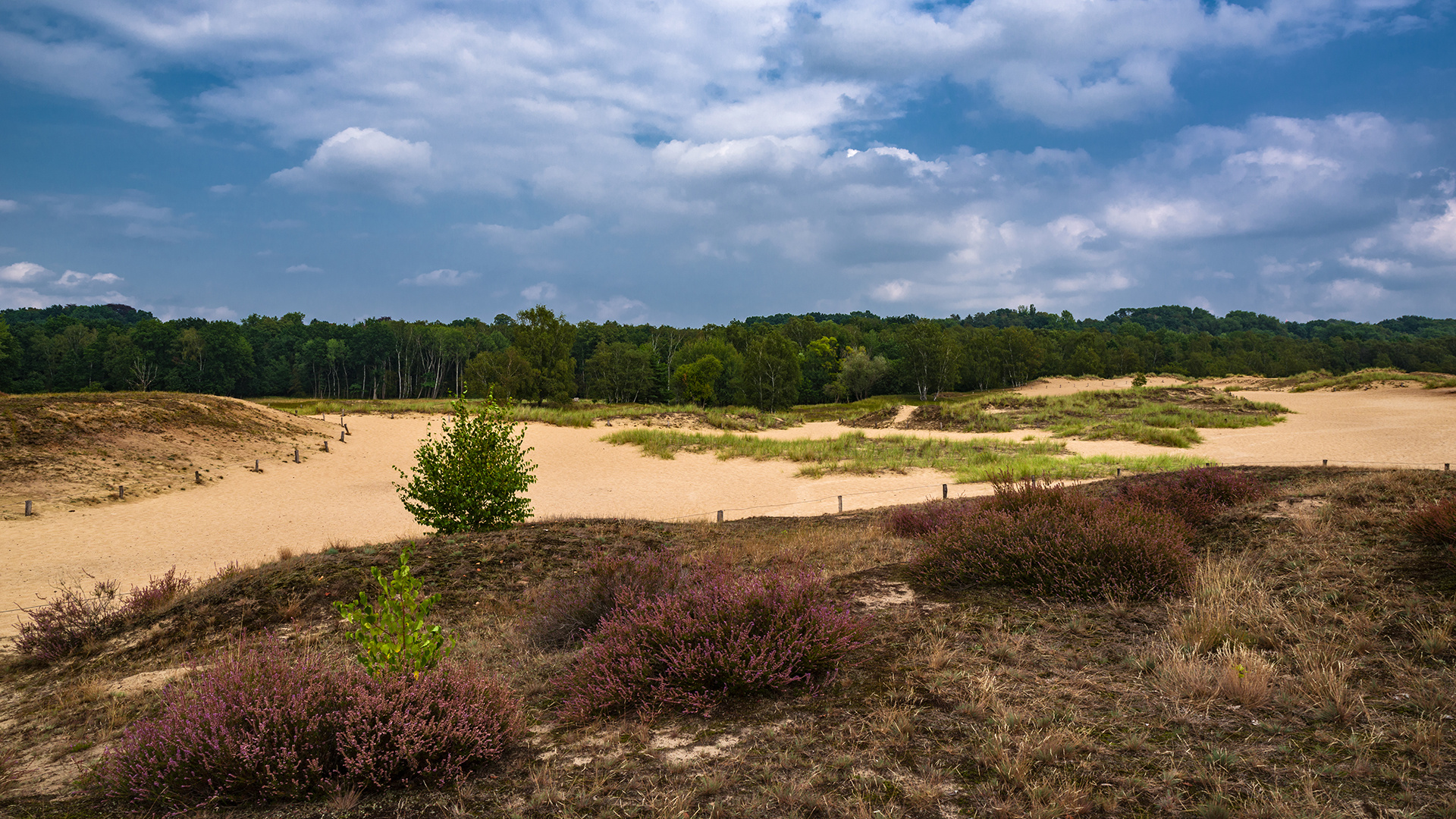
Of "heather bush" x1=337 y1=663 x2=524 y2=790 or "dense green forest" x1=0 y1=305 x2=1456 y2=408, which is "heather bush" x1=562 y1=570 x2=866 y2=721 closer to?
"heather bush" x1=337 y1=663 x2=524 y2=790

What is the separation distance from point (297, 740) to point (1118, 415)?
4870cm

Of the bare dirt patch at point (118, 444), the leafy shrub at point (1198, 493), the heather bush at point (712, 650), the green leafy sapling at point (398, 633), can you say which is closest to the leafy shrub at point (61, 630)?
the green leafy sapling at point (398, 633)

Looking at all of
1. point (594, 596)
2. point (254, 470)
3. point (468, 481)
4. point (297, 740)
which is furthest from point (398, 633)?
point (254, 470)

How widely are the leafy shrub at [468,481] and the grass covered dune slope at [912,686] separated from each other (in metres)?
3.83

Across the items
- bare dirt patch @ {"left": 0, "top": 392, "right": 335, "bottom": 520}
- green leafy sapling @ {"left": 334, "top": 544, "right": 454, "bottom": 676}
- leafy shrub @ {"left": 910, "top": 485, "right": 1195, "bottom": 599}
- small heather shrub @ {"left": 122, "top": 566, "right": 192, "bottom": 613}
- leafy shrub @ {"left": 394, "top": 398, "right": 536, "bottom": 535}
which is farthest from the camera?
bare dirt patch @ {"left": 0, "top": 392, "right": 335, "bottom": 520}

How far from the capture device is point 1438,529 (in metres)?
6.10

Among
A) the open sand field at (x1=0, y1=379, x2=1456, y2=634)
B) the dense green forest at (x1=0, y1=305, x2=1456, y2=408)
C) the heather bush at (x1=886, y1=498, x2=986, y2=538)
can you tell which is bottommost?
the open sand field at (x1=0, y1=379, x2=1456, y2=634)

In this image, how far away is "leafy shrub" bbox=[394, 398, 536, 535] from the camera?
39.1ft

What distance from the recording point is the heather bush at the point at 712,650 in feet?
14.4

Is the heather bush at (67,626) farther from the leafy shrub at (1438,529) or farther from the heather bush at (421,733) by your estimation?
the leafy shrub at (1438,529)

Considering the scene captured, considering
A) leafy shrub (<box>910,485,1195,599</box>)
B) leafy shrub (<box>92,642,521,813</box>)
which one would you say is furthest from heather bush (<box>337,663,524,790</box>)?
leafy shrub (<box>910,485,1195,599</box>)

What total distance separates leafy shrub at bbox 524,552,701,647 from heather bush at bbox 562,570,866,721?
1147 mm

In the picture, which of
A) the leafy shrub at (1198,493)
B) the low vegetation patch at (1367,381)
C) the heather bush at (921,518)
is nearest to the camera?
the leafy shrub at (1198,493)

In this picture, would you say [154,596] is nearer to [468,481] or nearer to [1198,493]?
[468,481]
